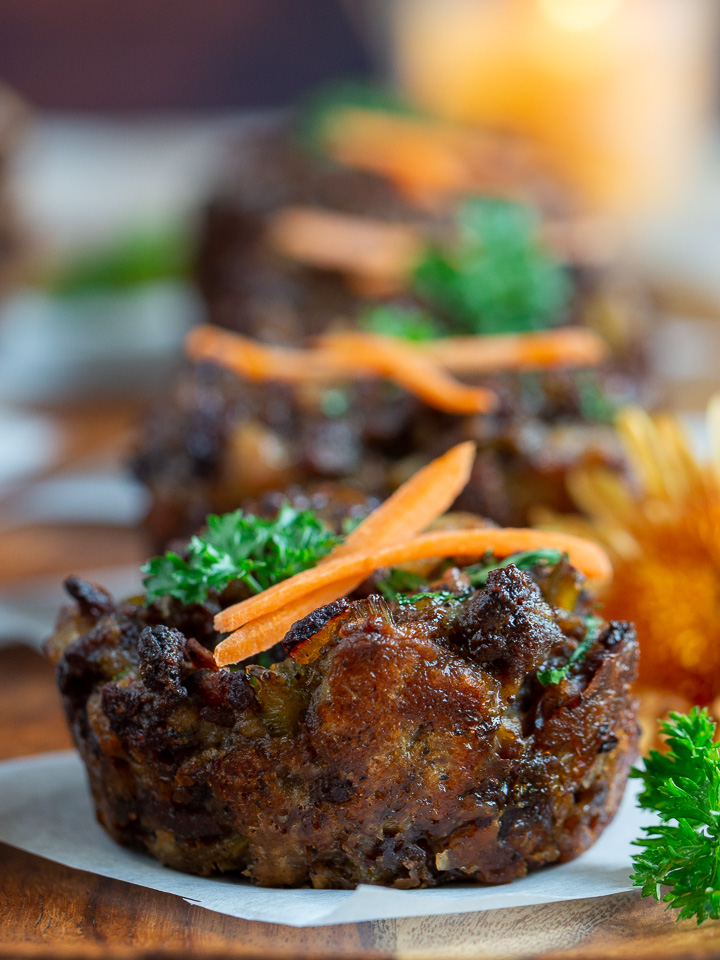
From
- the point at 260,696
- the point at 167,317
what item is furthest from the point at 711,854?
the point at 167,317

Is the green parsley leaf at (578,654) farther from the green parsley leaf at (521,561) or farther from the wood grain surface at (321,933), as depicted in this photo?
the wood grain surface at (321,933)

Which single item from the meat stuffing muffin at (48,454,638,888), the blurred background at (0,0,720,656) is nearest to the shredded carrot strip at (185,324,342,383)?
the blurred background at (0,0,720,656)

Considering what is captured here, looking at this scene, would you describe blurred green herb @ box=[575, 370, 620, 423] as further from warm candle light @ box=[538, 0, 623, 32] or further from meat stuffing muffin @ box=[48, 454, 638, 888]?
warm candle light @ box=[538, 0, 623, 32]

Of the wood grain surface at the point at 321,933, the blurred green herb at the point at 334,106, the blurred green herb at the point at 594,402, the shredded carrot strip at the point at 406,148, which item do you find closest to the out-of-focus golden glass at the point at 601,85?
the blurred green herb at the point at 334,106

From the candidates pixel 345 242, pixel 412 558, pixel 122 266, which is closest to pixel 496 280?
pixel 345 242

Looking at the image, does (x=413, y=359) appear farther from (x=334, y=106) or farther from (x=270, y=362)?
(x=334, y=106)
